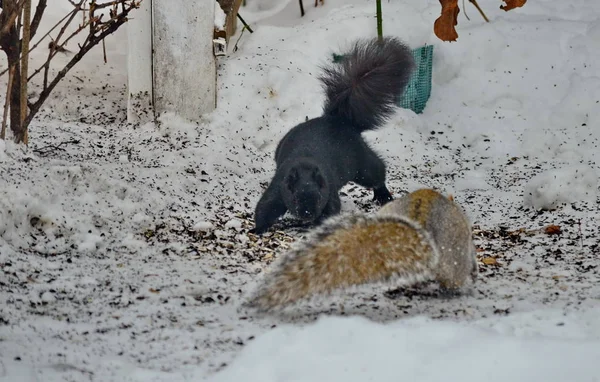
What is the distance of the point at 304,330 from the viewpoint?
2707 millimetres

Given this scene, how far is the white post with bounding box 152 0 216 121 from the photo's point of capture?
668 cm

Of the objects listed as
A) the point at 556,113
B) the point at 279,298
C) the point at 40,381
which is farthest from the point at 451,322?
the point at 556,113

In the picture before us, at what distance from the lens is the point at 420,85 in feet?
26.0

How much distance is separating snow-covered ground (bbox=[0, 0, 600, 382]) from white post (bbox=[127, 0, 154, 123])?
0.22 metres

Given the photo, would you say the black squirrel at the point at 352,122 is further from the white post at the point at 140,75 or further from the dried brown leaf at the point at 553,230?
the white post at the point at 140,75

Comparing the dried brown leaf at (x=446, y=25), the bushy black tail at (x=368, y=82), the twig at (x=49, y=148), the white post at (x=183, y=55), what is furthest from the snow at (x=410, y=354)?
the white post at (x=183, y=55)

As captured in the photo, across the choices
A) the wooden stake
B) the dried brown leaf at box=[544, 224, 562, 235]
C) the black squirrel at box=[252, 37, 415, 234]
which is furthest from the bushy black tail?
the wooden stake

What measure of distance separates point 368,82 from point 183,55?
6.36 ft

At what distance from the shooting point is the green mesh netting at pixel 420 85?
7.84m

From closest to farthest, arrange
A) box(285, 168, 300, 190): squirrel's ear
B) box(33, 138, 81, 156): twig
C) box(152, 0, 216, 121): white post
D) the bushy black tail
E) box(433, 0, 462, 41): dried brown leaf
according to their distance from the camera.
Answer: box(285, 168, 300, 190): squirrel's ear
box(33, 138, 81, 156): twig
the bushy black tail
box(433, 0, 462, 41): dried brown leaf
box(152, 0, 216, 121): white post

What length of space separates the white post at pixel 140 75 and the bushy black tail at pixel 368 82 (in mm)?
1819

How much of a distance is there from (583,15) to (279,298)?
7159mm

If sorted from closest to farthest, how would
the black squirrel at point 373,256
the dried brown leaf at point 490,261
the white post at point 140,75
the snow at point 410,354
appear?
the snow at point 410,354 < the black squirrel at point 373,256 < the dried brown leaf at point 490,261 < the white post at point 140,75

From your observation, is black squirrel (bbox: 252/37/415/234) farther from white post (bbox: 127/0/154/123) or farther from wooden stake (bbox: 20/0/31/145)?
wooden stake (bbox: 20/0/31/145)
